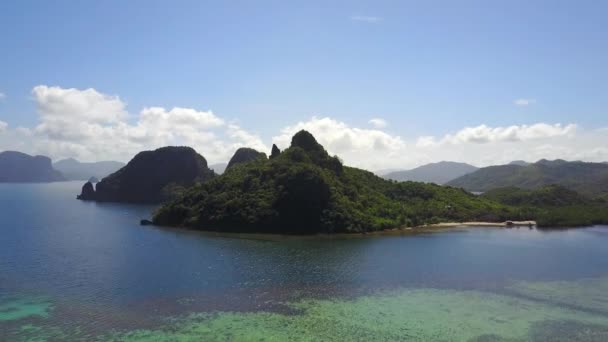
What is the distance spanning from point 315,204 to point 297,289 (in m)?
45.5

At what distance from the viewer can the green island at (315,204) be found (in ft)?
309

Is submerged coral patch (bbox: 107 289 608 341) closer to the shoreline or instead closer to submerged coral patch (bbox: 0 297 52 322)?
submerged coral patch (bbox: 0 297 52 322)

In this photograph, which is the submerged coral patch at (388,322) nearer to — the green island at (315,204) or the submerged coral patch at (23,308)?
the submerged coral patch at (23,308)

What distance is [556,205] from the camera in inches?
5950

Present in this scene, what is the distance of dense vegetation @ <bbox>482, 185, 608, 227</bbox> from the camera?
391 ft

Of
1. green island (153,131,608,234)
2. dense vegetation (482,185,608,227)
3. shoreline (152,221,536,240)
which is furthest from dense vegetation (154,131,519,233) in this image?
dense vegetation (482,185,608,227)

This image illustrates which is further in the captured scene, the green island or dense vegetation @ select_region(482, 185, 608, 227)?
dense vegetation @ select_region(482, 185, 608, 227)

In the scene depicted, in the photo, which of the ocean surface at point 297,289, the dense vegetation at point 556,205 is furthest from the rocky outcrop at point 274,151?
the dense vegetation at point 556,205

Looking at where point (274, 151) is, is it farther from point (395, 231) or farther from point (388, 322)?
point (388, 322)

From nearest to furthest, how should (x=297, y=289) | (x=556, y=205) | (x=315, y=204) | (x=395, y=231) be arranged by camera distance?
(x=297, y=289) < (x=315, y=204) < (x=395, y=231) < (x=556, y=205)

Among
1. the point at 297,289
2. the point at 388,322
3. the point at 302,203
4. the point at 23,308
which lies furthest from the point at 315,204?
the point at 23,308

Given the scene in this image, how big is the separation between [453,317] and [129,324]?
31683 millimetres

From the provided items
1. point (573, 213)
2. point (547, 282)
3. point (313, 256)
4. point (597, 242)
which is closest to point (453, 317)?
point (547, 282)

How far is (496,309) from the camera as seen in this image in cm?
4503
